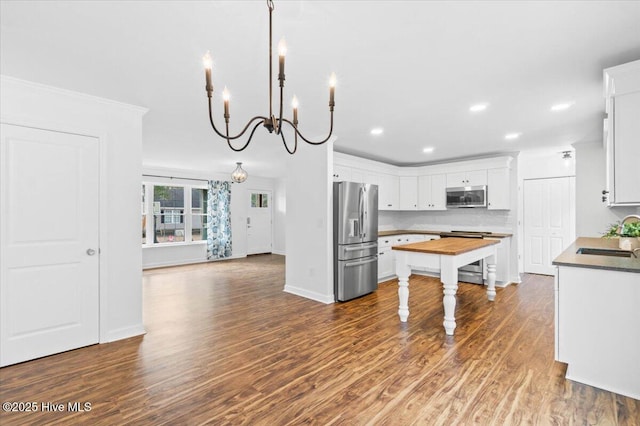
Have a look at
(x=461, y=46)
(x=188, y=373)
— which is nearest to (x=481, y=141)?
(x=461, y=46)

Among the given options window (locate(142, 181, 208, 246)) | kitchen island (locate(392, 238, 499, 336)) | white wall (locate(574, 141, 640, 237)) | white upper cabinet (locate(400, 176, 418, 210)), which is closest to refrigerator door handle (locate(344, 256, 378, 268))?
kitchen island (locate(392, 238, 499, 336))

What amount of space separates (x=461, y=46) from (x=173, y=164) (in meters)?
6.70

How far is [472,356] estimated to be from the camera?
2742 millimetres

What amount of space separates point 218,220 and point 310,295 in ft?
15.5

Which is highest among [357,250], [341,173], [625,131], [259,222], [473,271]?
[341,173]

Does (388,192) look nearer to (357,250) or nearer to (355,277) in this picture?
(357,250)

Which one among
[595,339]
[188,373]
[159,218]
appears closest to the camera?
[595,339]

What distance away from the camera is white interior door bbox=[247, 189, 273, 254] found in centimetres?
946

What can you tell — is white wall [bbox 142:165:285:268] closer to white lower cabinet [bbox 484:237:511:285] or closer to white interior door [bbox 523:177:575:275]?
white lower cabinet [bbox 484:237:511:285]

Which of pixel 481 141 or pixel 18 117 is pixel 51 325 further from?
pixel 481 141

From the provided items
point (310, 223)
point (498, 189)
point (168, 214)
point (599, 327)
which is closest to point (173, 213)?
point (168, 214)

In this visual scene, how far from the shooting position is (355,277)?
4.64 meters

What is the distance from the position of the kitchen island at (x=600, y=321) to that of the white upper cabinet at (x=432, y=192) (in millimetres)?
3973

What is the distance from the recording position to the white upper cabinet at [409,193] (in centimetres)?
670
